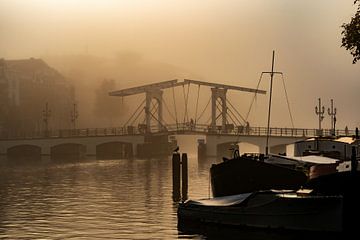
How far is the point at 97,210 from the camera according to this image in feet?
94.2

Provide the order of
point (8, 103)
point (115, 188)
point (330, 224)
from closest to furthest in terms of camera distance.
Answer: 1. point (330, 224)
2. point (115, 188)
3. point (8, 103)

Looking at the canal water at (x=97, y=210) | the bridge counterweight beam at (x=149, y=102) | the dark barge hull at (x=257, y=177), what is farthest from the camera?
the bridge counterweight beam at (x=149, y=102)

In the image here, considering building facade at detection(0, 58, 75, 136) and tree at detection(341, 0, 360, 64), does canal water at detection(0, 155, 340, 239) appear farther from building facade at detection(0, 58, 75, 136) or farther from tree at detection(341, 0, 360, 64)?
building facade at detection(0, 58, 75, 136)

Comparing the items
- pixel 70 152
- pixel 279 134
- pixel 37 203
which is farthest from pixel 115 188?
pixel 70 152

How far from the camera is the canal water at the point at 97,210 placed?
2227cm

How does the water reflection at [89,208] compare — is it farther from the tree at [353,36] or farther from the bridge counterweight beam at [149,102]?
the bridge counterweight beam at [149,102]

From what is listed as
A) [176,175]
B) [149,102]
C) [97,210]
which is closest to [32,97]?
[149,102]

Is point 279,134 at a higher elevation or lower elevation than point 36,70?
lower

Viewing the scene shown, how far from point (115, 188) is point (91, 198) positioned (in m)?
6.40

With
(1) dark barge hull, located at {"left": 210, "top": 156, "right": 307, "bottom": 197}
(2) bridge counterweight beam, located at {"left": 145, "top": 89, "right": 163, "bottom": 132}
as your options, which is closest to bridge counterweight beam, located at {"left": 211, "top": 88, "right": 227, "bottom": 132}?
(2) bridge counterweight beam, located at {"left": 145, "top": 89, "right": 163, "bottom": 132}

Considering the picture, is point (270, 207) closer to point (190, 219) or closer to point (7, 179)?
point (190, 219)

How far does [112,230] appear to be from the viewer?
75.3ft

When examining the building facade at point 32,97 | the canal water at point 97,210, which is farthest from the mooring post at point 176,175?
the building facade at point 32,97

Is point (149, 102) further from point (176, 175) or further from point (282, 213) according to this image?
point (282, 213)
